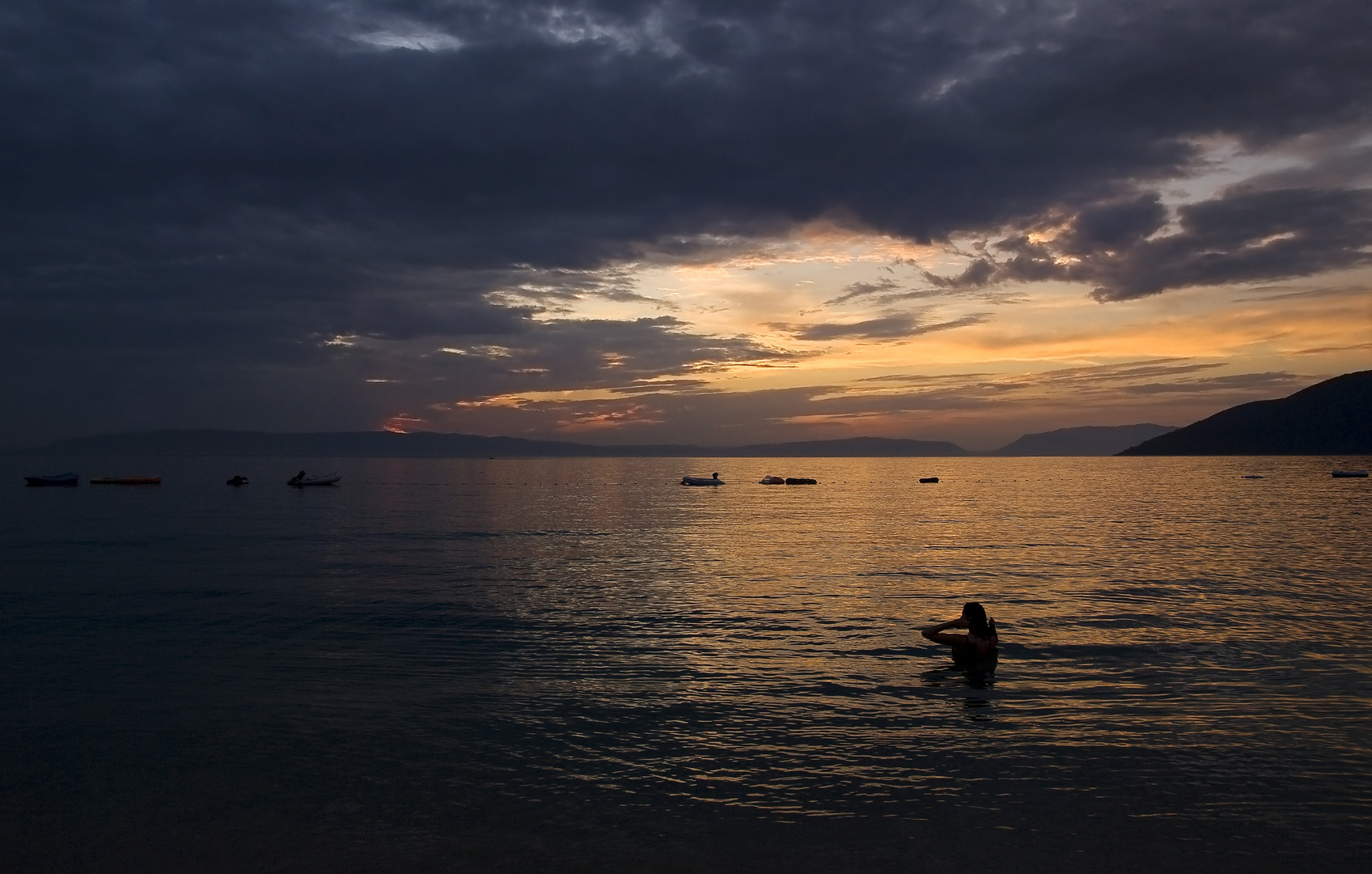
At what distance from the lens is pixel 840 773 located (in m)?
14.8

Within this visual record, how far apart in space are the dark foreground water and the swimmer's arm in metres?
0.58

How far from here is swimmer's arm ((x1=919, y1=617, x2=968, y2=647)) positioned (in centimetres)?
2258

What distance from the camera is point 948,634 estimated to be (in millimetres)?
23172

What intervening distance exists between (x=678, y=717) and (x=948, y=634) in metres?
8.61

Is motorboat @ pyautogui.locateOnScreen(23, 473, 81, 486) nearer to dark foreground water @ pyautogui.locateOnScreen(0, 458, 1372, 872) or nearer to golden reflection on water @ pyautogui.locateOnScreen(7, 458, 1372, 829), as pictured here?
golden reflection on water @ pyautogui.locateOnScreen(7, 458, 1372, 829)

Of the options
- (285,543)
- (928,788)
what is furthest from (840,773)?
(285,543)

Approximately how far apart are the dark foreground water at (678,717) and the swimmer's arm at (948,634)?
584 mm

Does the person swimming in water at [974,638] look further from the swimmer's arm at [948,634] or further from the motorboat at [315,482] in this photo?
the motorboat at [315,482]

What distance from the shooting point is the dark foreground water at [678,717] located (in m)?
12.4

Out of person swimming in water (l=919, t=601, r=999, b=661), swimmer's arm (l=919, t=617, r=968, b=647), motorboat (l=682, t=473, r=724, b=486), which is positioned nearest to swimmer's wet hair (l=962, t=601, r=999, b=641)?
person swimming in water (l=919, t=601, r=999, b=661)

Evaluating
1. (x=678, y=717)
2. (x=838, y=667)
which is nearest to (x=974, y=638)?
(x=838, y=667)

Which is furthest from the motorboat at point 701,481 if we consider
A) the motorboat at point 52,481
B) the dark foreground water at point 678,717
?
the dark foreground water at point 678,717

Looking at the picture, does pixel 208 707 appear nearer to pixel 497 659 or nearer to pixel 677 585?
pixel 497 659

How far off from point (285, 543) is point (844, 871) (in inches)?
2042
